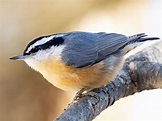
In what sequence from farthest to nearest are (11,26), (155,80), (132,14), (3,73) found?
(132,14) < (11,26) < (3,73) < (155,80)

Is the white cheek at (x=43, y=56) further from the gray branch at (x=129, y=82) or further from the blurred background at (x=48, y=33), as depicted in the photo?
the blurred background at (x=48, y=33)

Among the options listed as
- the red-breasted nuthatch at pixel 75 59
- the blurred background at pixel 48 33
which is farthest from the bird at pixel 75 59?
the blurred background at pixel 48 33

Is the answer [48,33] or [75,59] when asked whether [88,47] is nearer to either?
[75,59]

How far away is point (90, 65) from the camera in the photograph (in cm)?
181

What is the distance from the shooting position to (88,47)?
1904mm

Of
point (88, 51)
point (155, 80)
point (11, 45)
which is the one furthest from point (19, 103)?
point (155, 80)

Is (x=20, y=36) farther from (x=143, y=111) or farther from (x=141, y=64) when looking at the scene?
(x=141, y=64)

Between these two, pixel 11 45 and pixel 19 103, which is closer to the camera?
pixel 19 103

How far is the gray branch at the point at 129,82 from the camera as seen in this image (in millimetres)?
1625

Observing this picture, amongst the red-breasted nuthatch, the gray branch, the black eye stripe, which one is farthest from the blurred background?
the black eye stripe

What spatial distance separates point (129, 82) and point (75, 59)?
25 cm

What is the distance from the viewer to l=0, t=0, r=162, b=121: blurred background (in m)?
2.99

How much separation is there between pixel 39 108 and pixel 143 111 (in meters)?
0.72

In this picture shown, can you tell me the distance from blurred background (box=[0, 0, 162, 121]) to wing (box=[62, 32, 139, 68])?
3.44 feet
